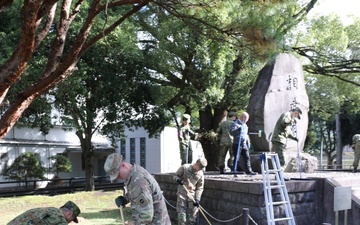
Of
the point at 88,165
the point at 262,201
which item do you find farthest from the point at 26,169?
the point at 262,201

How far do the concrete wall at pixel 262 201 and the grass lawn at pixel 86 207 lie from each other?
2943 millimetres

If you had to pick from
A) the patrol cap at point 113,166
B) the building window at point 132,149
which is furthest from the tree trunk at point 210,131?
the building window at point 132,149

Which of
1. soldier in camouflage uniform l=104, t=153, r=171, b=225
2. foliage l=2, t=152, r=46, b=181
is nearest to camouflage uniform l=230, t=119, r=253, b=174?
soldier in camouflage uniform l=104, t=153, r=171, b=225

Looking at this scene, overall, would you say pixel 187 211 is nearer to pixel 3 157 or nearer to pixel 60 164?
pixel 60 164

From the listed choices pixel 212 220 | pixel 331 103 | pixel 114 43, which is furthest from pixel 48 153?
pixel 212 220

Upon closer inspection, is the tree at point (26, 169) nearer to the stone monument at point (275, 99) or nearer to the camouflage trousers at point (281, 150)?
the stone monument at point (275, 99)

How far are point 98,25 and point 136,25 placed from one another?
8.77ft

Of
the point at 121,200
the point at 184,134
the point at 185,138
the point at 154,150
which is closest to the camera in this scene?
the point at 121,200

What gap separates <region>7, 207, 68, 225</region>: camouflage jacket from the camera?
4.00 metres

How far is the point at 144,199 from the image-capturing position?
3990 mm

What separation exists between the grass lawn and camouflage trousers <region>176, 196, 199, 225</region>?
7.97ft

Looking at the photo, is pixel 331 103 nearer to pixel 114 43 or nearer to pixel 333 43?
pixel 333 43

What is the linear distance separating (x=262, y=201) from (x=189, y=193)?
5.25ft

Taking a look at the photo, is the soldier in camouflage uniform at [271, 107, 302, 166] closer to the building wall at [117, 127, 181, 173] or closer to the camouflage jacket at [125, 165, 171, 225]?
the camouflage jacket at [125, 165, 171, 225]
